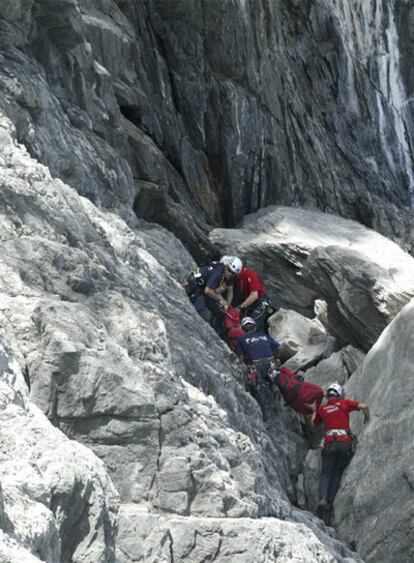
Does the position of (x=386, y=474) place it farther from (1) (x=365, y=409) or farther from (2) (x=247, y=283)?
(2) (x=247, y=283)

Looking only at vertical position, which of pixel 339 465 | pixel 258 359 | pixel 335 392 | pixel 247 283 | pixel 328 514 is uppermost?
pixel 247 283

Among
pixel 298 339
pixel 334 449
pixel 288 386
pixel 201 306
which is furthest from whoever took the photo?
pixel 298 339

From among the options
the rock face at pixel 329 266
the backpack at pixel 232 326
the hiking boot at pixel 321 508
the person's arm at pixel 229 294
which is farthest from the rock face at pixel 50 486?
the rock face at pixel 329 266

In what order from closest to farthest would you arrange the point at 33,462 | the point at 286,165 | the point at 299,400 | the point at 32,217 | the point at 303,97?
the point at 33,462 → the point at 32,217 → the point at 299,400 → the point at 286,165 → the point at 303,97

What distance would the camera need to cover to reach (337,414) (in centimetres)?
1529

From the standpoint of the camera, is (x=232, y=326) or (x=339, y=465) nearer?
(x=339, y=465)

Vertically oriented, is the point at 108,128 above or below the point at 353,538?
above

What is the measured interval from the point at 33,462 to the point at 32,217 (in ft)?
18.4

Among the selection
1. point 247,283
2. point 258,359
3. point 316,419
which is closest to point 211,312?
point 247,283

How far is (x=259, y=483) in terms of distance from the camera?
1148 cm

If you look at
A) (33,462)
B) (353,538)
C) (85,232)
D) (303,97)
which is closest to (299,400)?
(353,538)

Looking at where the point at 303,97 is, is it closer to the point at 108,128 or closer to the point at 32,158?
the point at 108,128

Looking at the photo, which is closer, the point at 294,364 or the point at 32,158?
the point at 32,158

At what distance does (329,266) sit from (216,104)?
6401mm
